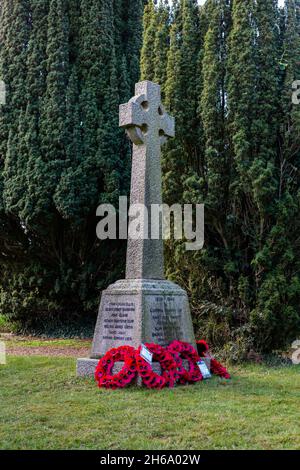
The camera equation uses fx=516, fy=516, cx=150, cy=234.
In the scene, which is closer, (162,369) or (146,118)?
(162,369)

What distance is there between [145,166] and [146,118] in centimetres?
78

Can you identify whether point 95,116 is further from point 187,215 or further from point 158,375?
point 158,375

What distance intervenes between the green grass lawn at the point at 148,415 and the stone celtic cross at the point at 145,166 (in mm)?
1732

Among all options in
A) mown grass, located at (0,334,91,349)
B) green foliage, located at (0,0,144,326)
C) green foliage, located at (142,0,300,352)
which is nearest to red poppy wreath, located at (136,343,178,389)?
green foliage, located at (142,0,300,352)

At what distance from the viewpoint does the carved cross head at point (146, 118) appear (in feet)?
24.7

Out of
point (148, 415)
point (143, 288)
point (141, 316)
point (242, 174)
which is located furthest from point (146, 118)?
point (148, 415)

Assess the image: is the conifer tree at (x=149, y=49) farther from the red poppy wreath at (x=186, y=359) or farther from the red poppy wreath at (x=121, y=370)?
the red poppy wreath at (x=121, y=370)

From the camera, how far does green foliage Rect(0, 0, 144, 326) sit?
1191 centimetres

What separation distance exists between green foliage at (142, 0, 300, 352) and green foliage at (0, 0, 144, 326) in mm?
3059

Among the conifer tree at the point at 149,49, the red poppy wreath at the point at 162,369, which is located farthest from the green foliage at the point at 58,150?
the red poppy wreath at the point at 162,369

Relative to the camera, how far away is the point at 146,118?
769 cm

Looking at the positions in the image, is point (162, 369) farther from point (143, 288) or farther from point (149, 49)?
point (149, 49)

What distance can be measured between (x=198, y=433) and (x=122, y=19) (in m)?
12.1

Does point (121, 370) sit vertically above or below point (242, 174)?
below
